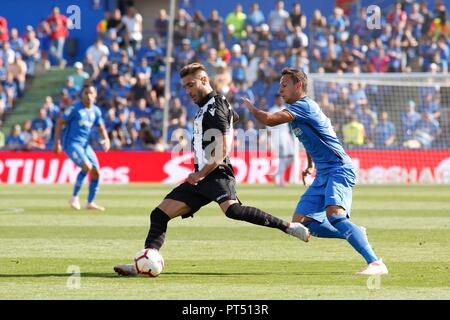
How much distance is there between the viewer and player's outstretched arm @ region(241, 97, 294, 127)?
31.6 feet

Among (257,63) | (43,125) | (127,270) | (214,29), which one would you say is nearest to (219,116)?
(127,270)

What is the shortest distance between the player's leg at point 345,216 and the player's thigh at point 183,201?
1.26 m

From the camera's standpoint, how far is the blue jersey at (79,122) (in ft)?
64.4

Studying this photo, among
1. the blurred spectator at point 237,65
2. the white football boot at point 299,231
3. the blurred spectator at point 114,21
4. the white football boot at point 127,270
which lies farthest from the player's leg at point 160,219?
the blurred spectator at point 114,21


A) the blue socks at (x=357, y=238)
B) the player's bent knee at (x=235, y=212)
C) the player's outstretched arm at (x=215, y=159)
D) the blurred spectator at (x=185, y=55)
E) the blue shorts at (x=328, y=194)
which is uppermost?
the blurred spectator at (x=185, y=55)

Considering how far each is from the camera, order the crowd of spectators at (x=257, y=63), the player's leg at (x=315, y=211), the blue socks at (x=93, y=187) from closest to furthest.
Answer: the player's leg at (x=315, y=211), the blue socks at (x=93, y=187), the crowd of spectators at (x=257, y=63)

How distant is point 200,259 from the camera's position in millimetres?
11867

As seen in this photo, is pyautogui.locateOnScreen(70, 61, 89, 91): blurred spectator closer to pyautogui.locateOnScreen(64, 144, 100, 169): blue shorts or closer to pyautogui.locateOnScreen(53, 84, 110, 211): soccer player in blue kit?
pyautogui.locateOnScreen(53, 84, 110, 211): soccer player in blue kit

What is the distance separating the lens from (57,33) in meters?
35.7

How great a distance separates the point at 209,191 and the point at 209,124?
689 mm

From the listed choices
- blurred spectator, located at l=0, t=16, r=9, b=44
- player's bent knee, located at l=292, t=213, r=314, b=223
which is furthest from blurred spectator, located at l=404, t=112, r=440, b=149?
player's bent knee, located at l=292, t=213, r=314, b=223

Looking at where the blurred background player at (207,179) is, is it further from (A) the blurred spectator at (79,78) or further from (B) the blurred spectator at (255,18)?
(B) the blurred spectator at (255,18)

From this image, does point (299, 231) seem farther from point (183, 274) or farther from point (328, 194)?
point (183, 274)
